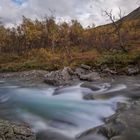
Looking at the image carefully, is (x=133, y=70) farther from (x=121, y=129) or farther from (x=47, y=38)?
(x=47, y=38)

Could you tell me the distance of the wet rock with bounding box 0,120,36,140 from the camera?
10948 millimetres

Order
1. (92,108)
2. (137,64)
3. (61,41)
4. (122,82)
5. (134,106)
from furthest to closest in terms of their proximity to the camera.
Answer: (61,41), (137,64), (122,82), (92,108), (134,106)

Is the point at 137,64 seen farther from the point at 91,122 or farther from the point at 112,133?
the point at 112,133

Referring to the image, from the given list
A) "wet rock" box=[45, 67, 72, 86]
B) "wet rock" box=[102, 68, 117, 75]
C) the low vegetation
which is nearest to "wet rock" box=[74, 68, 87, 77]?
"wet rock" box=[45, 67, 72, 86]

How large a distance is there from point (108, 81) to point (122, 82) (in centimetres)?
173

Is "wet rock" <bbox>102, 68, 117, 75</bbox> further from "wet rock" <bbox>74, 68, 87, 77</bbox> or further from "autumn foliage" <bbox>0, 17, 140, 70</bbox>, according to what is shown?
"autumn foliage" <bbox>0, 17, 140, 70</bbox>

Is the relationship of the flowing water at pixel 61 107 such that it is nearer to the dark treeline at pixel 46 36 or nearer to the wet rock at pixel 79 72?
the wet rock at pixel 79 72

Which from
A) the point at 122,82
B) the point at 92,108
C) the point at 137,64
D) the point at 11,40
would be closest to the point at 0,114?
the point at 92,108

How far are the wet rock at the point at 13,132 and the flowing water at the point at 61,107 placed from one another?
198 cm

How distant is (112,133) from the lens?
1230cm

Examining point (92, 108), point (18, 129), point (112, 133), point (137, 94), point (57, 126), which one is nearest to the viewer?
point (18, 129)

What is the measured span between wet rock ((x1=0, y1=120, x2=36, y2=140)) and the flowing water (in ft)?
6.50

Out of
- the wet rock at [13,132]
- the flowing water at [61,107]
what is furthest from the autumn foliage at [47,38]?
the wet rock at [13,132]

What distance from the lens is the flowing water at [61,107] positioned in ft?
48.3
